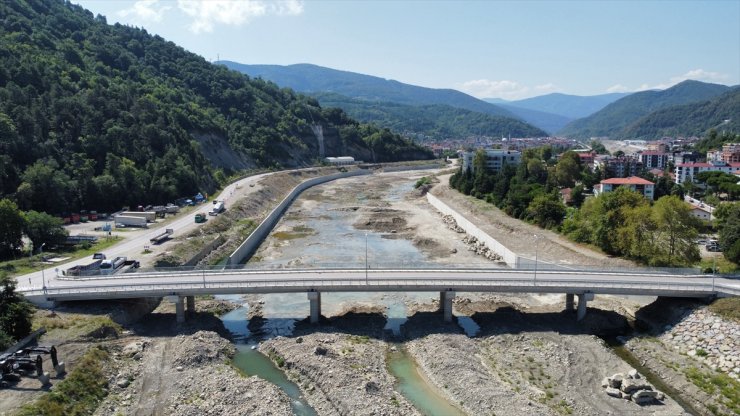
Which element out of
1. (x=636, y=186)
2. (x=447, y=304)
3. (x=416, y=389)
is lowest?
(x=416, y=389)

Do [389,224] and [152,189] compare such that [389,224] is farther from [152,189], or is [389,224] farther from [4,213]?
[4,213]

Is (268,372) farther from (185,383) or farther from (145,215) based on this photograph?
(145,215)

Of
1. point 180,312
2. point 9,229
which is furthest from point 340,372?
point 9,229

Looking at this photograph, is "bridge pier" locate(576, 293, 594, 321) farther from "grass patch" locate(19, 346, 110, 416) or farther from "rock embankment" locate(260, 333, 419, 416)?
"grass patch" locate(19, 346, 110, 416)

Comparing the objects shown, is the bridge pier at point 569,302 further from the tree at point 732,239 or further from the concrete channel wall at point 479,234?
the tree at point 732,239

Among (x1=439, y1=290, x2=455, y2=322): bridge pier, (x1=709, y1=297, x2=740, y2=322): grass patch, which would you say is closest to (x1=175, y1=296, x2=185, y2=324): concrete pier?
(x1=439, y1=290, x2=455, y2=322): bridge pier

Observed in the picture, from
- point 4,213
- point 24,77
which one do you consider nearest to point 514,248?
point 4,213

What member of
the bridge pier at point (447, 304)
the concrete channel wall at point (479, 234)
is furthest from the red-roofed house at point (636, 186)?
the bridge pier at point (447, 304)
